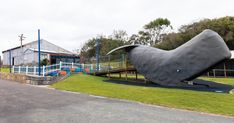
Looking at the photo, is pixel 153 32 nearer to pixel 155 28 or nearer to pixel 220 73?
pixel 155 28

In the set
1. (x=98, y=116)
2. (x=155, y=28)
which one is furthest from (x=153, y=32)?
(x=98, y=116)

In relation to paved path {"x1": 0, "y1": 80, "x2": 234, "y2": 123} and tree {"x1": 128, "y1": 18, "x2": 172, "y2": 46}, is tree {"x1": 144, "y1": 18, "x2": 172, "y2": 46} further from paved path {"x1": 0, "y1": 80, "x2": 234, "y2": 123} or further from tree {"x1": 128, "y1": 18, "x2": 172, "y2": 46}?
paved path {"x1": 0, "y1": 80, "x2": 234, "y2": 123}

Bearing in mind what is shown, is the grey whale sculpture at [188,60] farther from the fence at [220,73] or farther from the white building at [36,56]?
the white building at [36,56]

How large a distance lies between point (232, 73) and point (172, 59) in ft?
43.9

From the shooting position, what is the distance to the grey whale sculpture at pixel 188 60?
13461mm

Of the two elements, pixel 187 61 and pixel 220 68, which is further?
pixel 220 68

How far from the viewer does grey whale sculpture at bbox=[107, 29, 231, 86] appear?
1346 centimetres

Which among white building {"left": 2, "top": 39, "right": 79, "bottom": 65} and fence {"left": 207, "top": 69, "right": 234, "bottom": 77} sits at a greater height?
white building {"left": 2, "top": 39, "right": 79, "bottom": 65}

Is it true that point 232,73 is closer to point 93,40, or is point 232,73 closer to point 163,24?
point 163,24

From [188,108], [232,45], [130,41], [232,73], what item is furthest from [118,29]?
[188,108]

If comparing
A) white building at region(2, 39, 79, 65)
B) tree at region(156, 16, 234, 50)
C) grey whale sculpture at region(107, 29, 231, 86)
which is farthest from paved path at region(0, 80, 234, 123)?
tree at region(156, 16, 234, 50)

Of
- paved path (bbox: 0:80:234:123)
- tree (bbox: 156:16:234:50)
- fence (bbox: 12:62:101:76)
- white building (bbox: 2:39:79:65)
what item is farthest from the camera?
tree (bbox: 156:16:234:50)

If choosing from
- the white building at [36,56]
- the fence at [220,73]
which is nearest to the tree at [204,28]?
the fence at [220,73]

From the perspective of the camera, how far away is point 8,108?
7.34m
